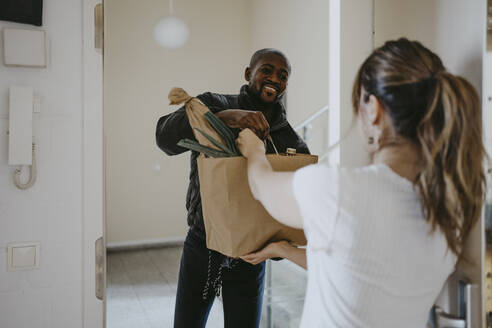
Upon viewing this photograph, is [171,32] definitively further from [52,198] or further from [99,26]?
[52,198]

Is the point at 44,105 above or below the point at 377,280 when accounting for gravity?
above

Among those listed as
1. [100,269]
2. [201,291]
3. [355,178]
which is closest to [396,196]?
[355,178]

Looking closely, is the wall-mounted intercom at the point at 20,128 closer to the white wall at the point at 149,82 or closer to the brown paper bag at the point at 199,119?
the brown paper bag at the point at 199,119

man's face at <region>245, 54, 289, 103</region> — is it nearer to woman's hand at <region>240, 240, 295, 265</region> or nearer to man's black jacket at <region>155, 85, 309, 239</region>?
man's black jacket at <region>155, 85, 309, 239</region>

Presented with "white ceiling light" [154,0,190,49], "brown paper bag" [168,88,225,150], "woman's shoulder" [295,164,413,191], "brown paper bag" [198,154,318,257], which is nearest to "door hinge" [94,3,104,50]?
"brown paper bag" [168,88,225,150]

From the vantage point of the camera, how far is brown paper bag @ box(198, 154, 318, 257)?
89 cm

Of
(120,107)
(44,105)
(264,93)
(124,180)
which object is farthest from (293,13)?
(44,105)

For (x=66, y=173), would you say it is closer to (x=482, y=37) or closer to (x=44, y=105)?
(x=44, y=105)

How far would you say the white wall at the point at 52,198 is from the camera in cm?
111

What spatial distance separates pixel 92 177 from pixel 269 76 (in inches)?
24.9

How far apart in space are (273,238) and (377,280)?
35 cm

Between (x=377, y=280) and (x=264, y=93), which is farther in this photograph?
(x=264, y=93)

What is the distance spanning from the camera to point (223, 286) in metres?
1.25

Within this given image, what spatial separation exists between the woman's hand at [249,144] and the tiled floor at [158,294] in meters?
1.58
